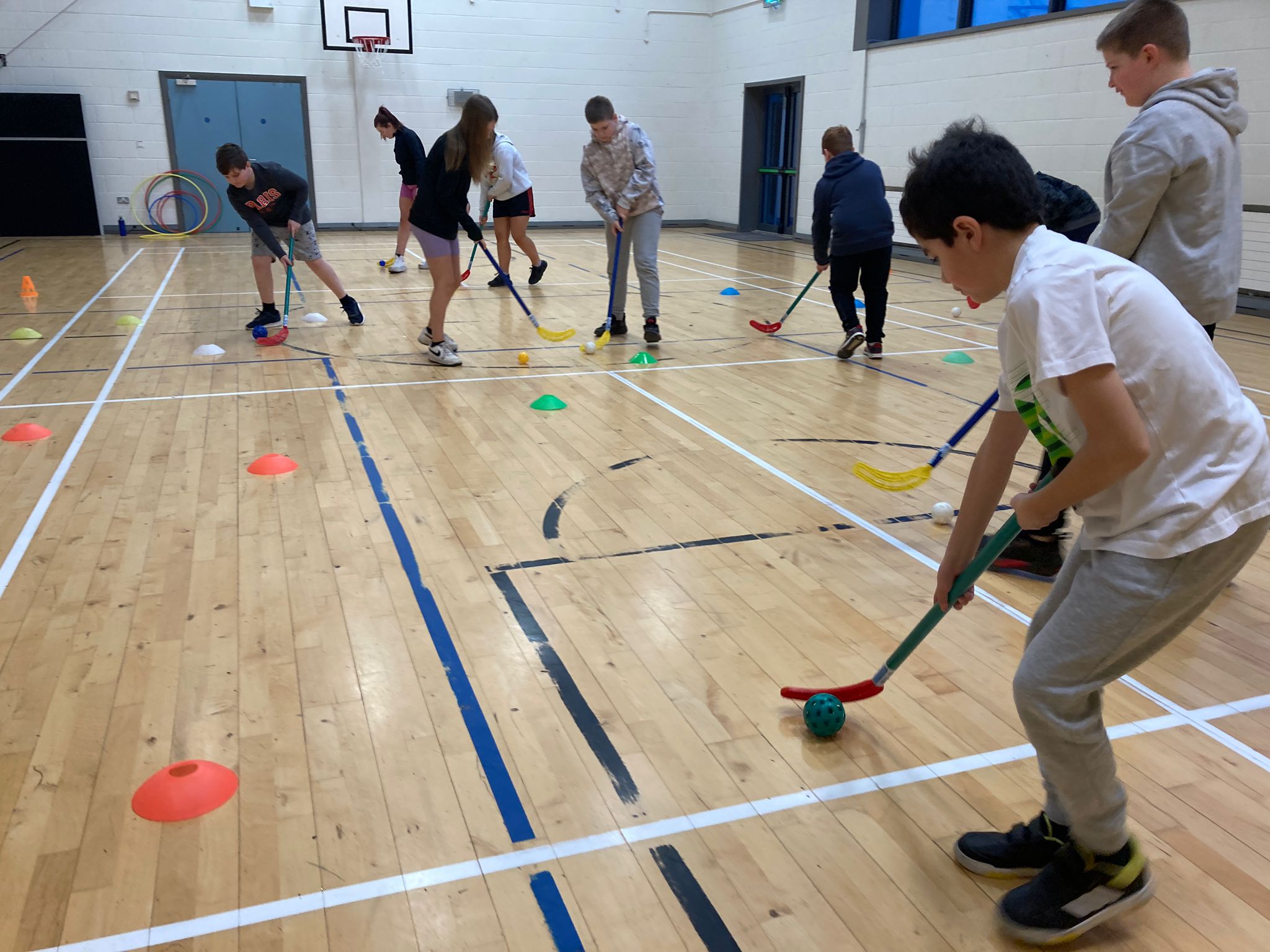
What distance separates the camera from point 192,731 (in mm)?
2090

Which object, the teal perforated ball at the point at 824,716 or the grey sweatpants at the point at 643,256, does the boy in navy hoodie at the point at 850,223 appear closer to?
the grey sweatpants at the point at 643,256

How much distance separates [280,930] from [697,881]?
694 mm

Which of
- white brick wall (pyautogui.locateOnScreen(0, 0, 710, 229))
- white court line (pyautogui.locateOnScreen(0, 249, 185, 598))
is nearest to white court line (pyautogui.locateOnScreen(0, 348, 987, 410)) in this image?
white court line (pyautogui.locateOnScreen(0, 249, 185, 598))

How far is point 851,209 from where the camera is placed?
17.4 ft

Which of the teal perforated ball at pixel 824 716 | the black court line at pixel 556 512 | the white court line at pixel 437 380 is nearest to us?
the teal perforated ball at pixel 824 716

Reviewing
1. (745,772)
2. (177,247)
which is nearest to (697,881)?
(745,772)

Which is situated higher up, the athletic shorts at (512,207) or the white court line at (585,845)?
the athletic shorts at (512,207)

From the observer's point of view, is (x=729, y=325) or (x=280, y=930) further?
(x=729, y=325)

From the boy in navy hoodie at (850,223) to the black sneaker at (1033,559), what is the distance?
2.71 metres

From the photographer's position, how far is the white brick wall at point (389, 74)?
11.9m

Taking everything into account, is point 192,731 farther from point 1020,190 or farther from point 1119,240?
point 1119,240

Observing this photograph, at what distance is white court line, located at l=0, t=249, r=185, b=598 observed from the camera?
2879mm

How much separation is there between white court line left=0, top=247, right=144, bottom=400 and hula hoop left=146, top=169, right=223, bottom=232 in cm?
372

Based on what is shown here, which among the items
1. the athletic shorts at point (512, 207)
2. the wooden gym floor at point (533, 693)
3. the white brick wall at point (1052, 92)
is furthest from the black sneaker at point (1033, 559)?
the white brick wall at point (1052, 92)
